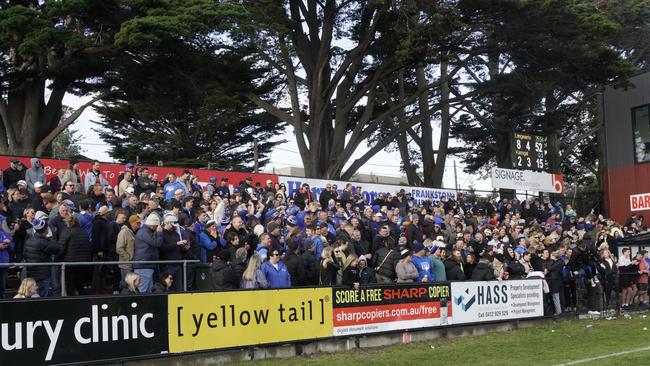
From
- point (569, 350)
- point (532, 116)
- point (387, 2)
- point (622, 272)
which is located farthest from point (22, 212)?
point (532, 116)

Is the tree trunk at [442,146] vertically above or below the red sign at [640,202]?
above

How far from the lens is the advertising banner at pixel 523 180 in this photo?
98.9ft

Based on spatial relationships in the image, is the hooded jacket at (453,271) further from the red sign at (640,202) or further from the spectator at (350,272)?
the red sign at (640,202)

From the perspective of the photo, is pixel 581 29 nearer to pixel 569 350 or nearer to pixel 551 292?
pixel 551 292

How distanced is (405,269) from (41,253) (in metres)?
7.50

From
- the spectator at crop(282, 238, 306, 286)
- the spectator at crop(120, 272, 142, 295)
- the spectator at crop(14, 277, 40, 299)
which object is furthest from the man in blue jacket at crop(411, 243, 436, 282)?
the spectator at crop(14, 277, 40, 299)

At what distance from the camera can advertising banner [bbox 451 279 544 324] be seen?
17.8 metres

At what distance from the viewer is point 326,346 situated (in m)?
14.8

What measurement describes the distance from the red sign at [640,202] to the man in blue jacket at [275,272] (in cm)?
2898

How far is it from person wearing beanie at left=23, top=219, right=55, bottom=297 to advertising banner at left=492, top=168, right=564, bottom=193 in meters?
20.5

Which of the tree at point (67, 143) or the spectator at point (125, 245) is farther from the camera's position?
the tree at point (67, 143)

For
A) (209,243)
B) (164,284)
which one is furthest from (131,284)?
(209,243)

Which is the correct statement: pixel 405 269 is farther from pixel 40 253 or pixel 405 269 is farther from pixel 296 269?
pixel 40 253

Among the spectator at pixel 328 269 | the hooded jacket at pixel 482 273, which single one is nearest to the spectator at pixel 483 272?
the hooded jacket at pixel 482 273
